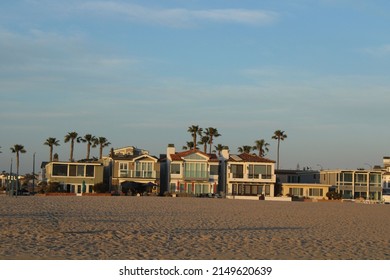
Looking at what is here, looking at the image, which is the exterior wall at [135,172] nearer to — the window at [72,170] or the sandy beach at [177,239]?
the window at [72,170]

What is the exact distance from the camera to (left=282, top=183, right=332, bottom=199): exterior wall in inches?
3223

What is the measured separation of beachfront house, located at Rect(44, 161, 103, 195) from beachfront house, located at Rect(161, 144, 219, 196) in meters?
8.93

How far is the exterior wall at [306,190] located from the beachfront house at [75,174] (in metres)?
22.8

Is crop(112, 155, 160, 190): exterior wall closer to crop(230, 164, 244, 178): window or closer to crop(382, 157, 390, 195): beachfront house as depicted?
crop(230, 164, 244, 178): window

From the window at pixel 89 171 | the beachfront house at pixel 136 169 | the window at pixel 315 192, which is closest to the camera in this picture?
the beachfront house at pixel 136 169

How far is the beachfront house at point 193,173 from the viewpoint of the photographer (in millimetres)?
75750

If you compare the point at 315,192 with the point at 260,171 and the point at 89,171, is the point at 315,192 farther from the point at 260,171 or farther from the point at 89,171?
the point at 89,171

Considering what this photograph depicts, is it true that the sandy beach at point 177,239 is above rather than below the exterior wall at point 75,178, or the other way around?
below

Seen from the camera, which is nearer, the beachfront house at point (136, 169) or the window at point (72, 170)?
the beachfront house at point (136, 169)

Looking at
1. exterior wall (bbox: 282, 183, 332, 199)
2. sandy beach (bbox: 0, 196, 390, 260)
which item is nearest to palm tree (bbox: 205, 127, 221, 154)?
exterior wall (bbox: 282, 183, 332, 199)

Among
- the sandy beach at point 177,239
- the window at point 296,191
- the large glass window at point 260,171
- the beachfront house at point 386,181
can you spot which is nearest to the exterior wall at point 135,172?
the large glass window at point 260,171

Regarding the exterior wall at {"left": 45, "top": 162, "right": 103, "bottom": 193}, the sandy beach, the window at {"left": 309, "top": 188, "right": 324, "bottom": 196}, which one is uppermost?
the exterior wall at {"left": 45, "top": 162, "right": 103, "bottom": 193}

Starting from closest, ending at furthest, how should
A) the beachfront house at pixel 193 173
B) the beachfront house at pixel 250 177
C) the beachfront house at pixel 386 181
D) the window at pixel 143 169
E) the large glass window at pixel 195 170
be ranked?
the beachfront house at pixel 193 173, the large glass window at pixel 195 170, the window at pixel 143 169, the beachfront house at pixel 250 177, the beachfront house at pixel 386 181
